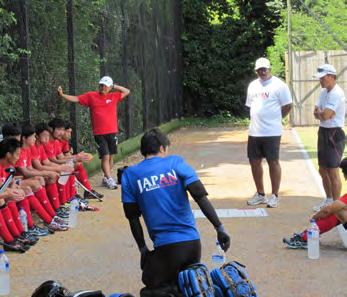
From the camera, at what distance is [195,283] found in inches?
179

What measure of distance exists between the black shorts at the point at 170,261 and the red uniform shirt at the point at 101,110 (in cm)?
718

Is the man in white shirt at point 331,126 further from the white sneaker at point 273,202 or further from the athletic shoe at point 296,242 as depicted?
the athletic shoe at point 296,242

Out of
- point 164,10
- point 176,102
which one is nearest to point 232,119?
point 176,102

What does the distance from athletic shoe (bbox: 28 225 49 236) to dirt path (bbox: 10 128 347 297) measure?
0.12 m

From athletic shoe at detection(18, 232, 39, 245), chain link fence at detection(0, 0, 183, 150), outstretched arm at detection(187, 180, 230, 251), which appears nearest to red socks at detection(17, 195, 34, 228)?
athletic shoe at detection(18, 232, 39, 245)

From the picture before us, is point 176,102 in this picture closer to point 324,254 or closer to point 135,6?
point 135,6

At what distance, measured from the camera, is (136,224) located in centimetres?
516

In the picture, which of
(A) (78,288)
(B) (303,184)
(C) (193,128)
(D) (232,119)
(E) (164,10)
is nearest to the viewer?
(A) (78,288)

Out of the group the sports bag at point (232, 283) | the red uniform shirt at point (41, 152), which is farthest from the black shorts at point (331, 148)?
the sports bag at point (232, 283)

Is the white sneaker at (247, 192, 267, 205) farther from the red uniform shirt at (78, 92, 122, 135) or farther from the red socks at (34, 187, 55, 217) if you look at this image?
the red uniform shirt at (78, 92, 122, 135)

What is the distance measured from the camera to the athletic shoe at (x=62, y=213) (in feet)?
29.6

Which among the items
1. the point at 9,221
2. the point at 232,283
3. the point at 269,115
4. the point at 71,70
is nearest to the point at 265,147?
the point at 269,115

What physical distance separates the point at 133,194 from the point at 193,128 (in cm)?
2101

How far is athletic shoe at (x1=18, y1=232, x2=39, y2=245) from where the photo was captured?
7.76m
